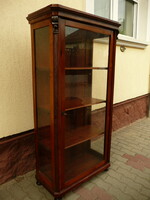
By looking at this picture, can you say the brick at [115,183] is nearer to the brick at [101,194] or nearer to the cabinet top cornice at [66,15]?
the brick at [101,194]

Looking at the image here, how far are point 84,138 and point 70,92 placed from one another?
41 centimetres

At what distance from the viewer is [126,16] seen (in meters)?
2.62

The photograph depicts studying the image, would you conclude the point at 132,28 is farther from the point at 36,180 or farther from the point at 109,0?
the point at 36,180

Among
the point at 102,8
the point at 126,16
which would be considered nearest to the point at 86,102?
the point at 102,8

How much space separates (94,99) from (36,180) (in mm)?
883

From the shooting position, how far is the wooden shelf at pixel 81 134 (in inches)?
50.7

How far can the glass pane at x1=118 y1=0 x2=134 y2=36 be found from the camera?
2496 millimetres

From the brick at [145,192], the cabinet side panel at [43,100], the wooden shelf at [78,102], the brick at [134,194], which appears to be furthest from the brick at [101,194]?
the wooden shelf at [78,102]

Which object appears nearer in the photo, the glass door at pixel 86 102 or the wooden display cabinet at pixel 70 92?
the wooden display cabinet at pixel 70 92

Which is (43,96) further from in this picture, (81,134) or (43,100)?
(81,134)

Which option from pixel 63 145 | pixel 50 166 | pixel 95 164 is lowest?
pixel 95 164

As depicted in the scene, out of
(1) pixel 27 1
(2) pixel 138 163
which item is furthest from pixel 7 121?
(2) pixel 138 163

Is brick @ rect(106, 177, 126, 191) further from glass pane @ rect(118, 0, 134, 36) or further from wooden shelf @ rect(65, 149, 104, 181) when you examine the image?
glass pane @ rect(118, 0, 134, 36)

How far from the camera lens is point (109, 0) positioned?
219 centimetres
